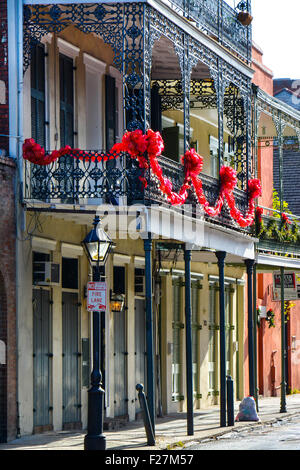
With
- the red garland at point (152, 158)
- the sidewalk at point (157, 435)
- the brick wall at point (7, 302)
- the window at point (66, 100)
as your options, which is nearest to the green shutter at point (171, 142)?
the red garland at point (152, 158)

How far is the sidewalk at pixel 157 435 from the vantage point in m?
16.3

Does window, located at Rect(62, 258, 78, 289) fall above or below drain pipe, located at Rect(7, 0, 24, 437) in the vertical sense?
below

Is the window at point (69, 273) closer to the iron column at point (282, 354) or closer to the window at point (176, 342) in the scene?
the window at point (176, 342)

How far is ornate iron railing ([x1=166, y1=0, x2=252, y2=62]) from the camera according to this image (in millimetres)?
20422

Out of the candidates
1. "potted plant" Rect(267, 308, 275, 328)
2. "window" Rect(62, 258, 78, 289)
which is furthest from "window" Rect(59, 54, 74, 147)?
"potted plant" Rect(267, 308, 275, 328)

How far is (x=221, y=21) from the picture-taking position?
2217 cm

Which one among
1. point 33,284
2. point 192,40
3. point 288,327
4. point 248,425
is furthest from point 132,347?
point 288,327

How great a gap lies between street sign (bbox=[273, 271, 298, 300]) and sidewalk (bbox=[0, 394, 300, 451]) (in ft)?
9.94

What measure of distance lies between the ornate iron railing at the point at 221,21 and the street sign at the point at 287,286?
5583 mm

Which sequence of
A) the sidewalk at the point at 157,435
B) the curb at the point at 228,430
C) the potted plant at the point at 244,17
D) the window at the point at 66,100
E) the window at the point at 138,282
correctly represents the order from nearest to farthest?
the sidewalk at the point at 157,435, the curb at the point at 228,430, the window at the point at 66,100, the window at the point at 138,282, the potted plant at the point at 244,17

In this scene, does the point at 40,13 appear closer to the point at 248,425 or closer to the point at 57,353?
the point at 57,353

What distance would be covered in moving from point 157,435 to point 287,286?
950cm

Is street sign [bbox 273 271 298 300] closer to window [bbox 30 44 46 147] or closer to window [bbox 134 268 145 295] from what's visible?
window [bbox 134 268 145 295]

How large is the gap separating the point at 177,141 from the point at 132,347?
16.6ft
